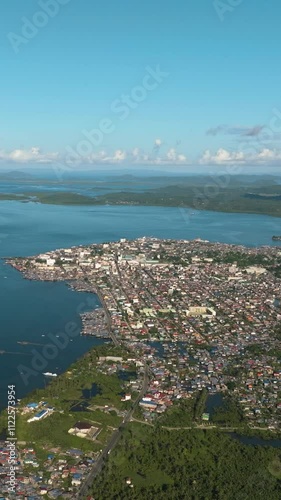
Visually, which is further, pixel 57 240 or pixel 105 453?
pixel 57 240

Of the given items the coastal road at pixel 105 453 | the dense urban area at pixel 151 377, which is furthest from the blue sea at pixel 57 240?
the coastal road at pixel 105 453

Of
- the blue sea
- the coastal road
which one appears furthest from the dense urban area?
the blue sea

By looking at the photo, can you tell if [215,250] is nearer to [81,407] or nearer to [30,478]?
[81,407]

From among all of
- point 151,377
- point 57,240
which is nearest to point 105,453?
point 151,377

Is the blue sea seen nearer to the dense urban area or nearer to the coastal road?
the dense urban area

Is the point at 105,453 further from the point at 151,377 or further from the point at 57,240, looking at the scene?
the point at 57,240
